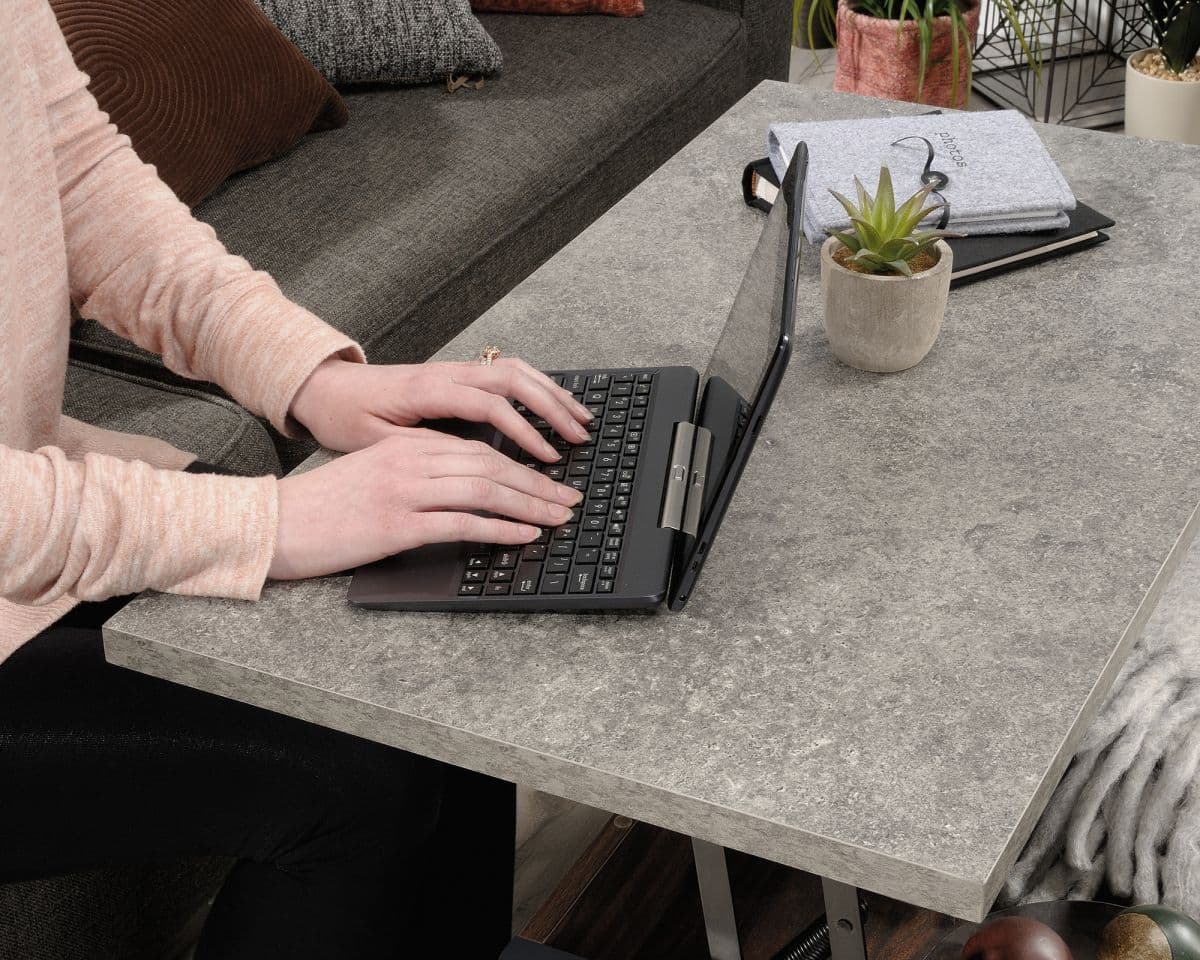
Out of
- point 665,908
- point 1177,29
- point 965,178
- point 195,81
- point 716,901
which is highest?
point 965,178

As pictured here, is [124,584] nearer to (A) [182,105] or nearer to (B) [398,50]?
(A) [182,105]

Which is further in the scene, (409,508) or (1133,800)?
(1133,800)

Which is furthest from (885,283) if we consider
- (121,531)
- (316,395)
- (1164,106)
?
(1164,106)

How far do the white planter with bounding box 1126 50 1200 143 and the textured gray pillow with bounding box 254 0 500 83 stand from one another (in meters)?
1.28

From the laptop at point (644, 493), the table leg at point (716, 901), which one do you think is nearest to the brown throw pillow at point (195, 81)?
the laptop at point (644, 493)

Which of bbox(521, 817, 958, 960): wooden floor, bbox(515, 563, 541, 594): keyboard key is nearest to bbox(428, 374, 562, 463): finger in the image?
bbox(515, 563, 541, 594): keyboard key

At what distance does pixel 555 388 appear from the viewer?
95 cm

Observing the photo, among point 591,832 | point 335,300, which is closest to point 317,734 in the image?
point 591,832

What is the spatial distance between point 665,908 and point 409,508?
55 centimetres

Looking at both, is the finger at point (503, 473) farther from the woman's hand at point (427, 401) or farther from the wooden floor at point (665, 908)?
the wooden floor at point (665, 908)

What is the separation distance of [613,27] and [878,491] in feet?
5.60

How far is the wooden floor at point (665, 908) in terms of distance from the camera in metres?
1.15

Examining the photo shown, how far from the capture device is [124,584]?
0.85 meters

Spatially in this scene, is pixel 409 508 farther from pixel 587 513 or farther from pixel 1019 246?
pixel 1019 246
